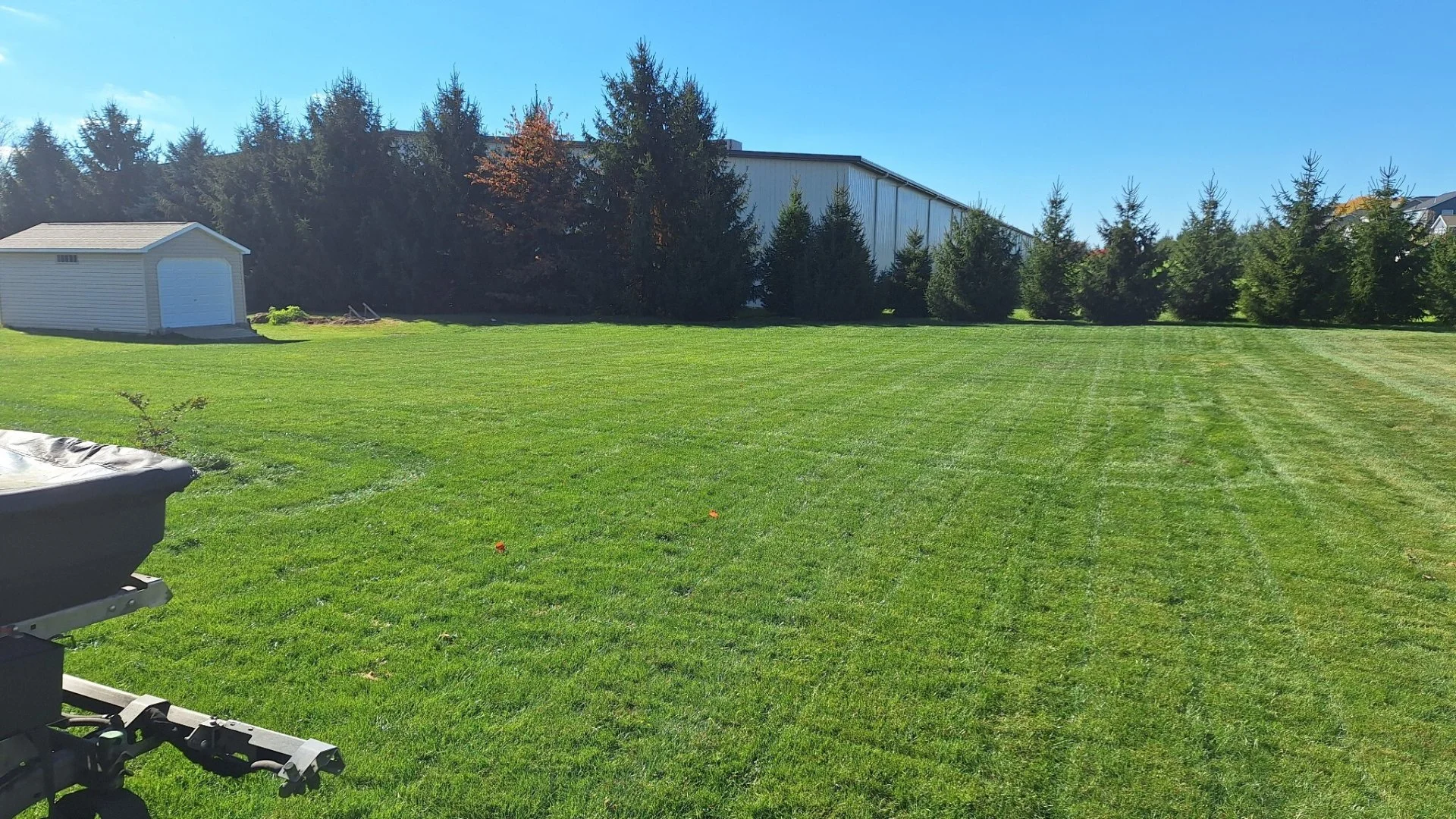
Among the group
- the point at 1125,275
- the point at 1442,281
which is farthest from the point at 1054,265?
the point at 1442,281

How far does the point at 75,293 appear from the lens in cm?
2397

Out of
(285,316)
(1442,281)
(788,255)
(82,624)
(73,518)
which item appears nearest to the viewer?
(73,518)

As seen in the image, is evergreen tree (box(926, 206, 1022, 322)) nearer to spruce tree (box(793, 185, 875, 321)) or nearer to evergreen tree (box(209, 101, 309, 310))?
spruce tree (box(793, 185, 875, 321))

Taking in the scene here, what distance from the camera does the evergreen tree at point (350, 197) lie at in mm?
32750

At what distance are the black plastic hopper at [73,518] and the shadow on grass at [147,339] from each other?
20.8 m

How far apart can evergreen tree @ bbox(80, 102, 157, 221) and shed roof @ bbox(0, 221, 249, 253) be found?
1950 cm

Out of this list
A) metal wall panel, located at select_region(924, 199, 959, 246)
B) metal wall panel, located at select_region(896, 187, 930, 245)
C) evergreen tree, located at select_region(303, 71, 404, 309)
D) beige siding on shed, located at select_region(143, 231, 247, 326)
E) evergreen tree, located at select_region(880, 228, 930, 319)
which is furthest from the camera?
metal wall panel, located at select_region(924, 199, 959, 246)

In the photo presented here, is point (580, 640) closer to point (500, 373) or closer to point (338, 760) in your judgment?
point (338, 760)

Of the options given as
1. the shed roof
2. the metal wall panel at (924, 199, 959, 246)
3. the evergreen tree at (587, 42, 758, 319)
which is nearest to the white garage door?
the shed roof

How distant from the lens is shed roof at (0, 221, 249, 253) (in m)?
23.1

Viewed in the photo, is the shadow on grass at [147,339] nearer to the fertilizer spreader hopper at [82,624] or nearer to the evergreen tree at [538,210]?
the evergreen tree at [538,210]

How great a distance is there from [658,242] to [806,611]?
2683 cm

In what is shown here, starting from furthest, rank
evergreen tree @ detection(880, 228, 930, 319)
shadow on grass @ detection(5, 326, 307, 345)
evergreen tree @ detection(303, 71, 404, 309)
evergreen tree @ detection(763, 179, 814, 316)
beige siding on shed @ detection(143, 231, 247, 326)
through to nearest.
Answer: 1. evergreen tree @ detection(303, 71, 404, 309)
2. evergreen tree @ detection(880, 228, 930, 319)
3. evergreen tree @ detection(763, 179, 814, 316)
4. beige siding on shed @ detection(143, 231, 247, 326)
5. shadow on grass @ detection(5, 326, 307, 345)

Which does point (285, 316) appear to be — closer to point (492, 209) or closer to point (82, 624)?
point (492, 209)
